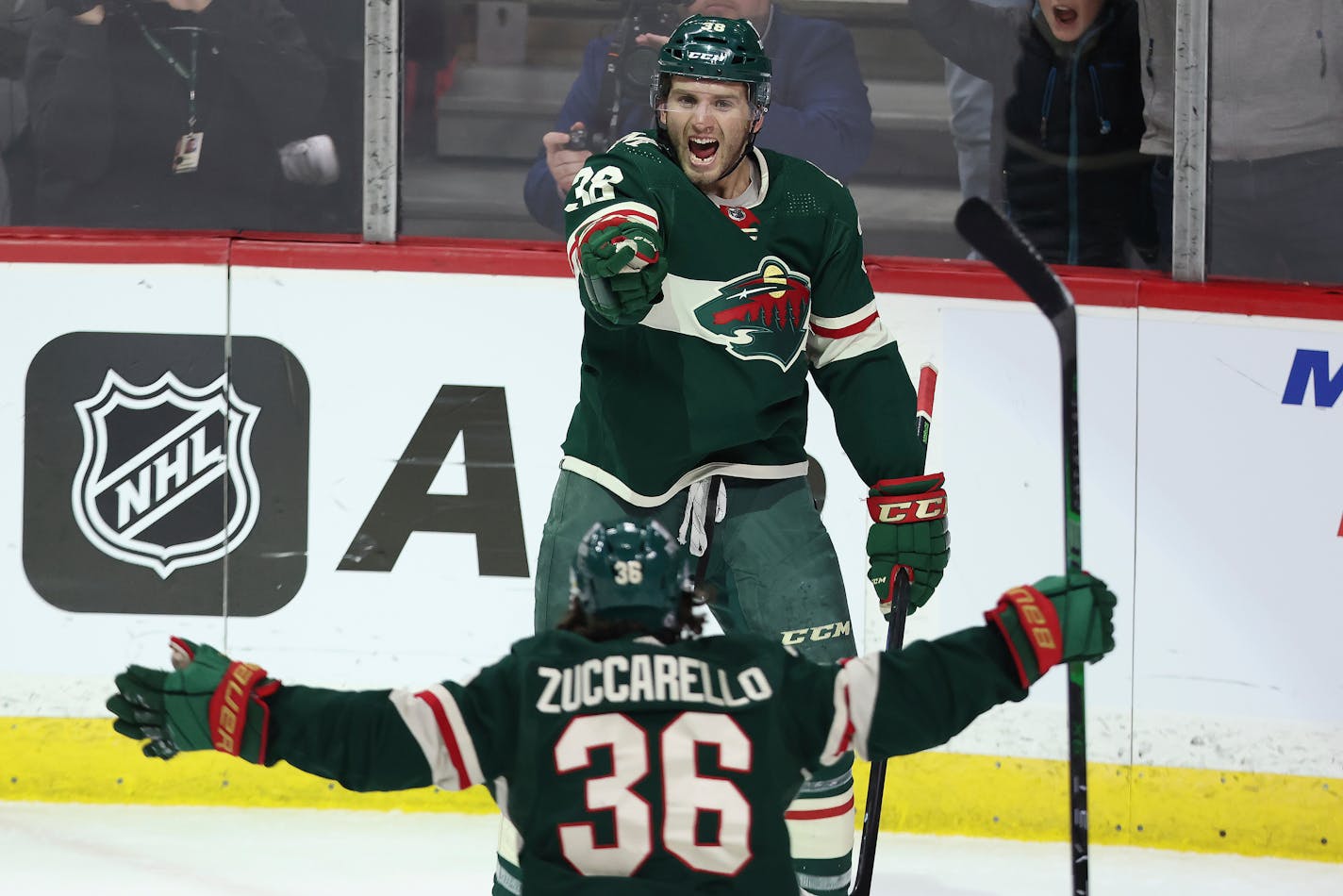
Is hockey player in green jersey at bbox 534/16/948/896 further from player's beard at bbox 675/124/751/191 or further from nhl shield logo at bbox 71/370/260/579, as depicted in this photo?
nhl shield logo at bbox 71/370/260/579

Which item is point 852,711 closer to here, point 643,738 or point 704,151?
point 643,738

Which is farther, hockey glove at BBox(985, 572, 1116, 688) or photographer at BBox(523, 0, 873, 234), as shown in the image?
photographer at BBox(523, 0, 873, 234)

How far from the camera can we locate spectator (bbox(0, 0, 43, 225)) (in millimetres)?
4086

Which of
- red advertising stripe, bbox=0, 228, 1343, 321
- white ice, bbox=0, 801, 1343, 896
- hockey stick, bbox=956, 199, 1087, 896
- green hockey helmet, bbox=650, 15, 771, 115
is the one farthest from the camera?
red advertising stripe, bbox=0, 228, 1343, 321

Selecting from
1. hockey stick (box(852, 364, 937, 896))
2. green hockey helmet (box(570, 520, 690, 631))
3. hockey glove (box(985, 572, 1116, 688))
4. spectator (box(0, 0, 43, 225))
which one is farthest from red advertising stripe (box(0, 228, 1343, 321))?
green hockey helmet (box(570, 520, 690, 631))

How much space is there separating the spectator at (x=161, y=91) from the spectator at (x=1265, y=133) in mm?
1832

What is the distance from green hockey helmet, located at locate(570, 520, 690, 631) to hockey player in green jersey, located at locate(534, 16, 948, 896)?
2.68 ft

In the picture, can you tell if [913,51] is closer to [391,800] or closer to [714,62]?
[714,62]

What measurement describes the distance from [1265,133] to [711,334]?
1.69 m

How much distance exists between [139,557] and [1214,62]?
255 centimetres

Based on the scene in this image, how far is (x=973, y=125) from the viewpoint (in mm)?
4066

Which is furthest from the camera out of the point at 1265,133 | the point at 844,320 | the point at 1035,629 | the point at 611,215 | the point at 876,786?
the point at 1265,133

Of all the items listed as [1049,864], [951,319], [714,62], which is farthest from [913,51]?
[1049,864]

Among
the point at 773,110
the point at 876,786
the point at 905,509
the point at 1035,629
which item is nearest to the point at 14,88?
the point at 773,110
